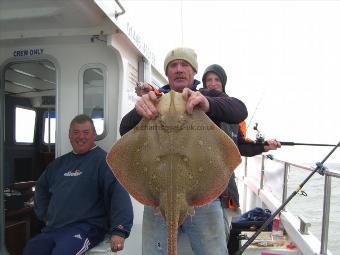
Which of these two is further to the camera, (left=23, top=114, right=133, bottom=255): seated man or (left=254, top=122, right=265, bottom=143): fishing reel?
(left=254, top=122, right=265, bottom=143): fishing reel

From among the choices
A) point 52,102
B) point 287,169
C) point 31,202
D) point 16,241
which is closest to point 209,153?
point 287,169

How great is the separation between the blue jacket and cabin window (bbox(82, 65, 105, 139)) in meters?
0.67

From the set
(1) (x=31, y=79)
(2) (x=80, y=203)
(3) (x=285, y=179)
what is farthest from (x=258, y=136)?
(1) (x=31, y=79)

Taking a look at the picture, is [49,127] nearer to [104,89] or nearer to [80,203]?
[104,89]

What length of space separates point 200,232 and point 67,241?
1414 millimetres

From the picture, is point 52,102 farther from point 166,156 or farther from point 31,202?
point 166,156

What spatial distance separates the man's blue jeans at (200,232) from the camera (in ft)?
8.87

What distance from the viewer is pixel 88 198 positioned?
377 centimetres

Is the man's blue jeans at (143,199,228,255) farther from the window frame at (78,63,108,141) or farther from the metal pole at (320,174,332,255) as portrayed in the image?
the window frame at (78,63,108,141)

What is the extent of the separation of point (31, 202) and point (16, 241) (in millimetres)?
755

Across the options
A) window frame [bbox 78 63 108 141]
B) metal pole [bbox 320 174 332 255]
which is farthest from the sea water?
window frame [bbox 78 63 108 141]

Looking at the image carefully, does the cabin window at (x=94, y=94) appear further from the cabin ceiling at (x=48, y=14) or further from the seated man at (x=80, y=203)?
the cabin ceiling at (x=48, y=14)

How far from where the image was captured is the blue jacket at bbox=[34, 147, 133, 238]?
3.71m

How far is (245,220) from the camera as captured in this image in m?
4.85
